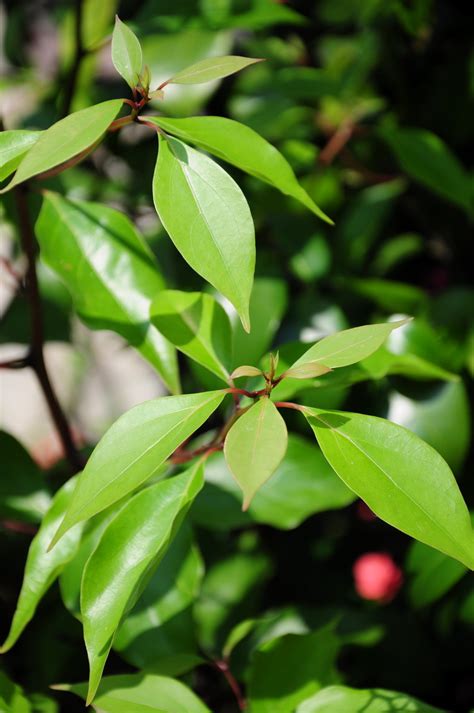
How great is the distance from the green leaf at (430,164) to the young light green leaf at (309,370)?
0.52 meters

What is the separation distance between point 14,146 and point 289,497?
1.42 feet

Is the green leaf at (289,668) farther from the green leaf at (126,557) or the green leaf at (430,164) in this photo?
the green leaf at (430,164)

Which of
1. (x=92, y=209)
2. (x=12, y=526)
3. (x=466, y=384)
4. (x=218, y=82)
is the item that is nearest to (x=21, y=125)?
(x=218, y=82)

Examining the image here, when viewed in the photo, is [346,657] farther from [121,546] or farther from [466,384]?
[121,546]

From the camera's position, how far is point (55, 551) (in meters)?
0.65

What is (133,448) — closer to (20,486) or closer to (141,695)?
(141,695)

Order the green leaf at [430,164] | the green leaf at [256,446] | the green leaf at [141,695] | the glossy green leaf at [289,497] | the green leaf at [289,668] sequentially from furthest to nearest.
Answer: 1. the green leaf at [430,164]
2. the glossy green leaf at [289,497]
3. the green leaf at [289,668]
4. the green leaf at [141,695]
5. the green leaf at [256,446]

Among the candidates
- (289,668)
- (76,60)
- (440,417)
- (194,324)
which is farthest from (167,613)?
(76,60)

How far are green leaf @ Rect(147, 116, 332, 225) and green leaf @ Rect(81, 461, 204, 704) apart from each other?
21 centimetres

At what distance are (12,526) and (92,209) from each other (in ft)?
1.01

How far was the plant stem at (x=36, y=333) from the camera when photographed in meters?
0.66

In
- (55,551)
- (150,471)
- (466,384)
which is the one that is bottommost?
(466,384)

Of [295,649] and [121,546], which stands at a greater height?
[121,546]

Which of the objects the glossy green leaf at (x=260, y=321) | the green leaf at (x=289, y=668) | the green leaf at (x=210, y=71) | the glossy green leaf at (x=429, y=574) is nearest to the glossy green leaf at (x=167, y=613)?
the green leaf at (x=289, y=668)
